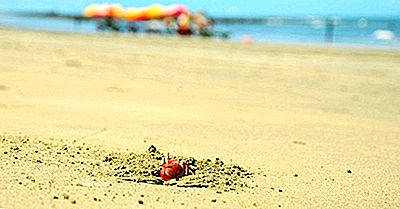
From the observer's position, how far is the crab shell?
2.76 metres

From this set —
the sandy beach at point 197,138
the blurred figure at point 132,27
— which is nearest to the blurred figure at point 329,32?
the blurred figure at point 132,27

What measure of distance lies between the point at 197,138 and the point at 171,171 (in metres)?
1.01

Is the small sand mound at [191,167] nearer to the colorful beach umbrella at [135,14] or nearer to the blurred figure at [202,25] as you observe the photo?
the blurred figure at [202,25]

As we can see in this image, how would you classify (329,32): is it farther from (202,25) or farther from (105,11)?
(105,11)

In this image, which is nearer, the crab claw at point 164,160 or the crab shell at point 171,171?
the crab shell at point 171,171

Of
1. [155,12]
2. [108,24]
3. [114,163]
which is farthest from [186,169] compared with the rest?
[155,12]

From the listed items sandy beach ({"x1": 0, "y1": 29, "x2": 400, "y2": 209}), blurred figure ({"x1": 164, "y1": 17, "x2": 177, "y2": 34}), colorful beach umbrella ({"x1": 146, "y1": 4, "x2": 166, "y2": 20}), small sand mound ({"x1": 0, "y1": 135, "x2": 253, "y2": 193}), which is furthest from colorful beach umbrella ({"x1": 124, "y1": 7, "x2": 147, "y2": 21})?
small sand mound ({"x1": 0, "y1": 135, "x2": 253, "y2": 193})

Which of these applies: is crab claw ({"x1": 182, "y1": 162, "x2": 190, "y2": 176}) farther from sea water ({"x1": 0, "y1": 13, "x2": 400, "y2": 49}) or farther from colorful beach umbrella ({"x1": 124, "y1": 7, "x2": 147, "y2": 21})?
colorful beach umbrella ({"x1": 124, "y1": 7, "x2": 147, "y2": 21})

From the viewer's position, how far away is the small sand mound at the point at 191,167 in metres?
2.73

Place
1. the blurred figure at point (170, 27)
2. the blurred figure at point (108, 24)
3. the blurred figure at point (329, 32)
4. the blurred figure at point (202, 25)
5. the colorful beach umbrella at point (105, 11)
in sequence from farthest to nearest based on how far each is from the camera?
the colorful beach umbrella at point (105, 11) → the blurred figure at point (108, 24) → the blurred figure at point (170, 27) → the blurred figure at point (329, 32) → the blurred figure at point (202, 25)

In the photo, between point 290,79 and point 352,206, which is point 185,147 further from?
point 290,79

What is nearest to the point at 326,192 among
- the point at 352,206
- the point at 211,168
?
the point at 352,206

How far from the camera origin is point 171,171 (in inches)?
Result: 109

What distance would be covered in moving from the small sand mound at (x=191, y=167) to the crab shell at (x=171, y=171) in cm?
3
